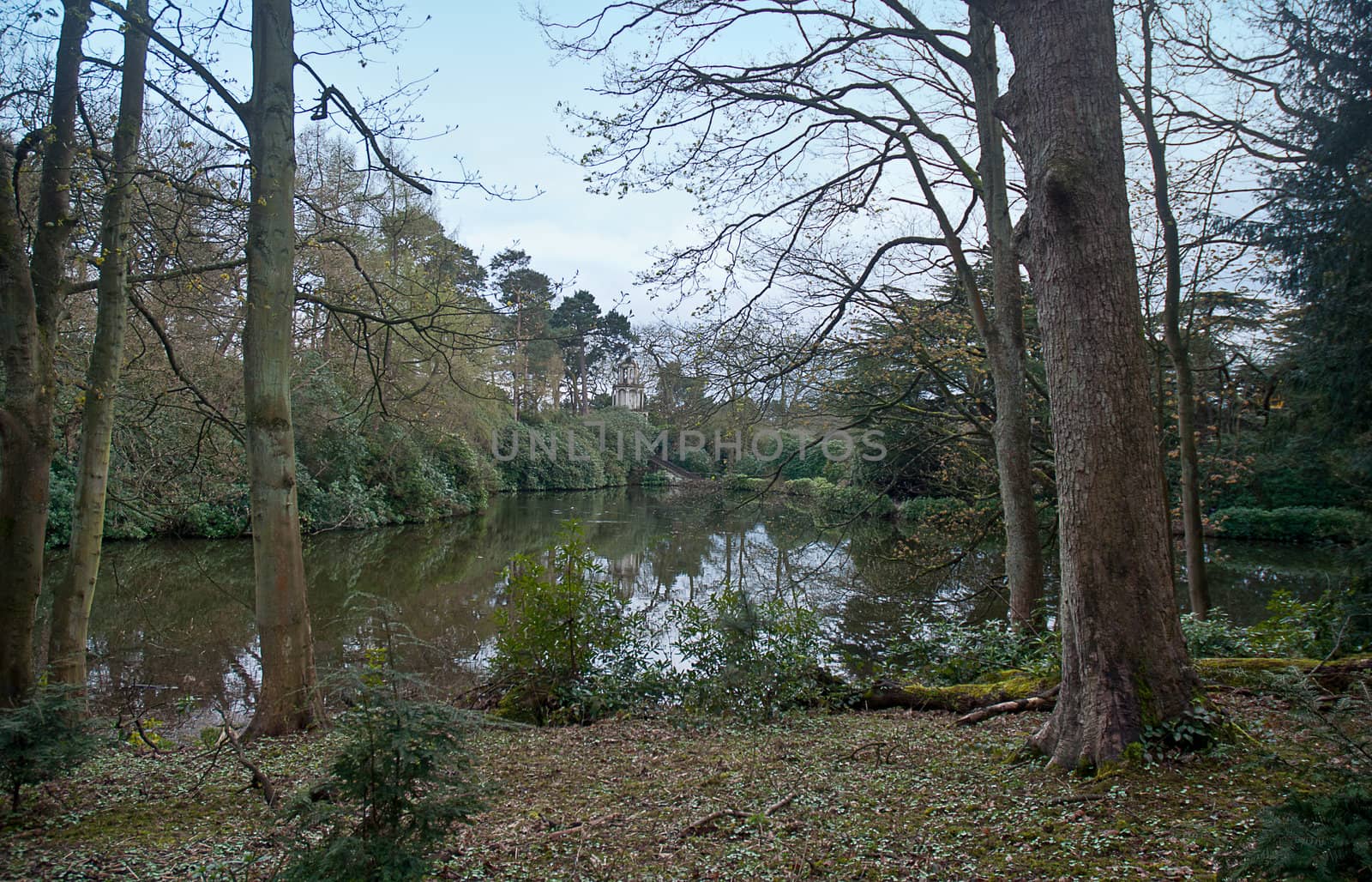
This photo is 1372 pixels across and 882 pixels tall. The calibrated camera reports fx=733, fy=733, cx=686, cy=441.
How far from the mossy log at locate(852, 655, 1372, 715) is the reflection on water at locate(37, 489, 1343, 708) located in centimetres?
107

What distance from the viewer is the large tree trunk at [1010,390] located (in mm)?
6844

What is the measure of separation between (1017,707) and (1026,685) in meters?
0.45

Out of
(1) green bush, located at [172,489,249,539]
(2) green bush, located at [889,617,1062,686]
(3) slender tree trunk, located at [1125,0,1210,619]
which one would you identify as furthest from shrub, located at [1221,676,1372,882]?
(1) green bush, located at [172,489,249,539]

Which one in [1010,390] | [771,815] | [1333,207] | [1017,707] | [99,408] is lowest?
[1017,707]

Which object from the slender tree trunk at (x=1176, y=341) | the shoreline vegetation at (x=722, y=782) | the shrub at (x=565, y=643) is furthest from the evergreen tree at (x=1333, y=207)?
the shrub at (x=565, y=643)

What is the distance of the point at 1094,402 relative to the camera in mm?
3104

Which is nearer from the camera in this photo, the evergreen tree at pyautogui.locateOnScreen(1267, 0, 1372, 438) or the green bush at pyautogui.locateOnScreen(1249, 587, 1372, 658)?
the green bush at pyautogui.locateOnScreen(1249, 587, 1372, 658)

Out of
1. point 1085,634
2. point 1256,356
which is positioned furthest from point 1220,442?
point 1085,634

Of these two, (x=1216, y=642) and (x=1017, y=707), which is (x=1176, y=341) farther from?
(x=1017, y=707)

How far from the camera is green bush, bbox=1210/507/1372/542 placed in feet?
53.2

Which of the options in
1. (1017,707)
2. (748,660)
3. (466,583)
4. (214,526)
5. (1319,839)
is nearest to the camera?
(1319,839)

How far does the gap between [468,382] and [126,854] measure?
61.4 feet

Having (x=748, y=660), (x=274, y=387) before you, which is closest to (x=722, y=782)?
(x=748, y=660)

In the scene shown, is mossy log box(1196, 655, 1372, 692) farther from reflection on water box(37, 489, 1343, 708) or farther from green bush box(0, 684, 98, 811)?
green bush box(0, 684, 98, 811)
